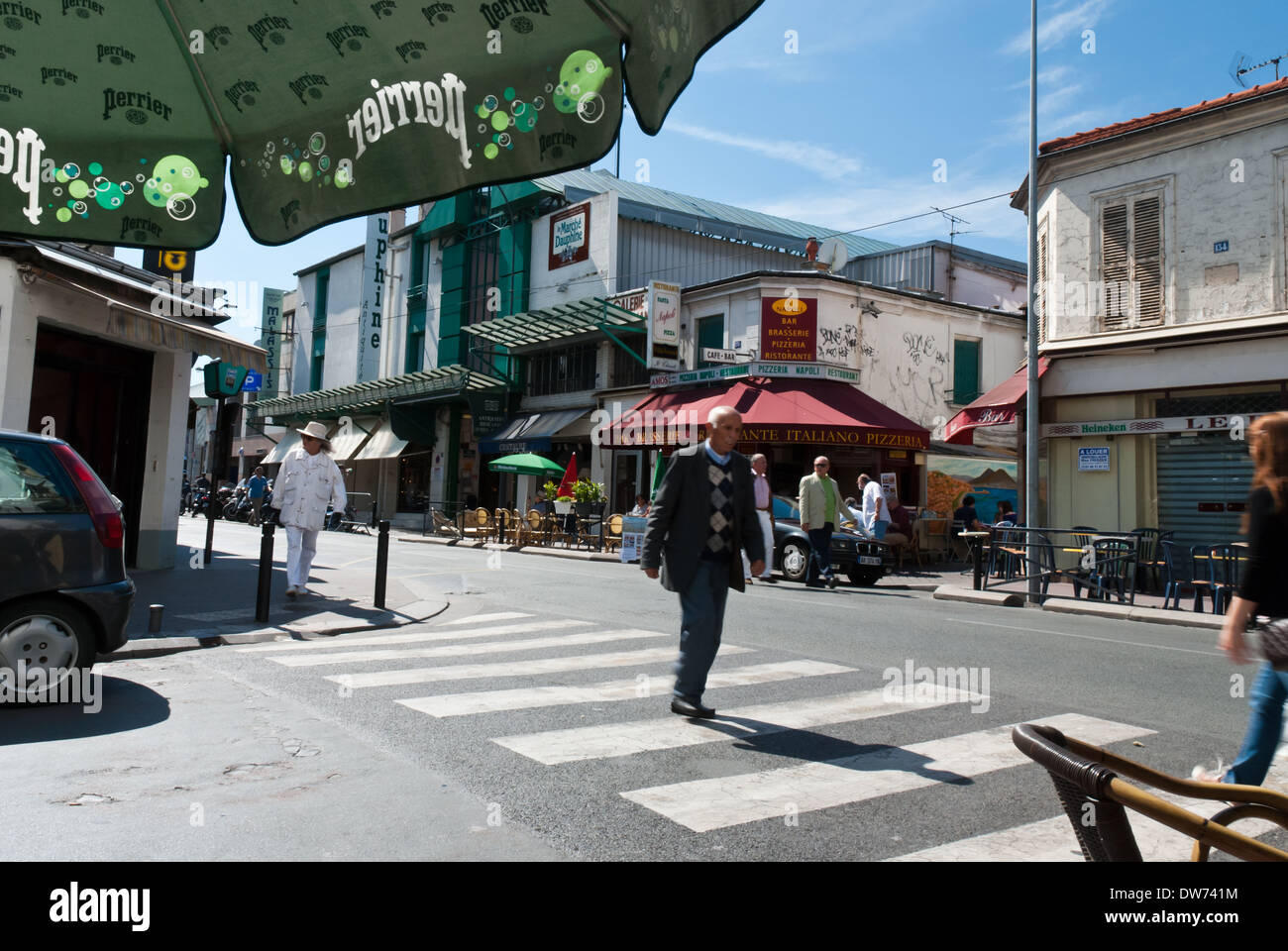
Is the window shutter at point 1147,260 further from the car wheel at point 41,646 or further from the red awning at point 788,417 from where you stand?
the car wheel at point 41,646

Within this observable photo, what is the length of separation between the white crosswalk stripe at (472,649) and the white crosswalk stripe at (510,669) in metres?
0.55

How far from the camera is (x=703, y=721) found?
5.52 metres

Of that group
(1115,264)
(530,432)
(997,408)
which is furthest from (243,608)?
(530,432)

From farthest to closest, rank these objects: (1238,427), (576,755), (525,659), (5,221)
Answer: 1. (1238,427)
2. (525,659)
3. (576,755)
4. (5,221)

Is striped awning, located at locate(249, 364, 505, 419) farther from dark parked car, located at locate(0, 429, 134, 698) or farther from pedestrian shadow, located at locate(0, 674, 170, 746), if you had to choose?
pedestrian shadow, located at locate(0, 674, 170, 746)

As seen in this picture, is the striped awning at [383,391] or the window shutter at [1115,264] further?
the striped awning at [383,391]

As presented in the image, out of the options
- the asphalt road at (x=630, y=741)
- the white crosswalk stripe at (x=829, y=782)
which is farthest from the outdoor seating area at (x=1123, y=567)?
the white crosswalk stripe at (x=829, y=782)

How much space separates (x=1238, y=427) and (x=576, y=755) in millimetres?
14525

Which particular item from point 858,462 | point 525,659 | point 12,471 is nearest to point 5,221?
point 12,471

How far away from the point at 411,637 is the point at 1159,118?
15457 mm

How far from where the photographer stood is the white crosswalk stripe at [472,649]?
24.3ft

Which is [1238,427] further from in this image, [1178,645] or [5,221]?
[5,221]

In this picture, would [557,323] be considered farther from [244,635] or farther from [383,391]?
[244,635]

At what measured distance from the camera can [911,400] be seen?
2548 cm
